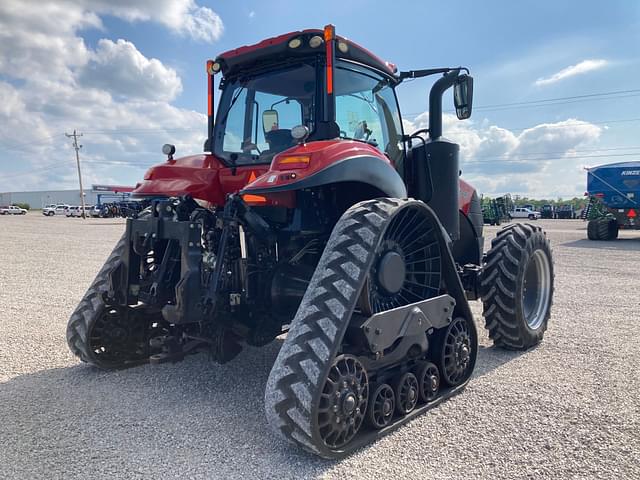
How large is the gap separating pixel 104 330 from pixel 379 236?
2673 mm

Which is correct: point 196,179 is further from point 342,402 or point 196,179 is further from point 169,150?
point 342,402

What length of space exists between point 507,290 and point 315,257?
2.05 m

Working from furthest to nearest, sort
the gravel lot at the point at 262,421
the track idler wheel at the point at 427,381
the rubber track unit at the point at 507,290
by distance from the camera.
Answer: the rubber track unit at the point at 507,290
the track idler wheel at the point at 427,381
the gravel lot at the point at 262,421

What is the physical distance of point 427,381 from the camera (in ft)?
11.8

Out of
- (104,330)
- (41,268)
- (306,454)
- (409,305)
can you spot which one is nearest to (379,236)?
(409,305)

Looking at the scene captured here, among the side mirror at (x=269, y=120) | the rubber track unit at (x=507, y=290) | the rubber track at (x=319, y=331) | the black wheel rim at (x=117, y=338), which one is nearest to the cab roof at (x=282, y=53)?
the side mirror at (x=269, y=120)

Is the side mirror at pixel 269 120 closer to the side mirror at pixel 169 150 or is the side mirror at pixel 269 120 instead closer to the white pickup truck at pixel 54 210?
the side mirror at pixel 169 150

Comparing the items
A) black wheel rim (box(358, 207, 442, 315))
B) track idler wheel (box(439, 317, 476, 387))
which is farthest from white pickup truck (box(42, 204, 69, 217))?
track idler wheel (box(439, 317, 476, 387))

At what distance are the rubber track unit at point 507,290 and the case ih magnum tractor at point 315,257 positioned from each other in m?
0.02

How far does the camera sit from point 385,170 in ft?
12.1

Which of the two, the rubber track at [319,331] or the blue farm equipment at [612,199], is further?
the blue farm equipment at [612,199]

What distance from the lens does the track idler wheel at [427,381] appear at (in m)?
3.56

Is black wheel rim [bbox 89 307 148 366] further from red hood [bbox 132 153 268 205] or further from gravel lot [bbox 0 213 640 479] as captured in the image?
red hood [bbox 132 153 268 205]

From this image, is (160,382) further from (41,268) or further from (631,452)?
(41,268)
